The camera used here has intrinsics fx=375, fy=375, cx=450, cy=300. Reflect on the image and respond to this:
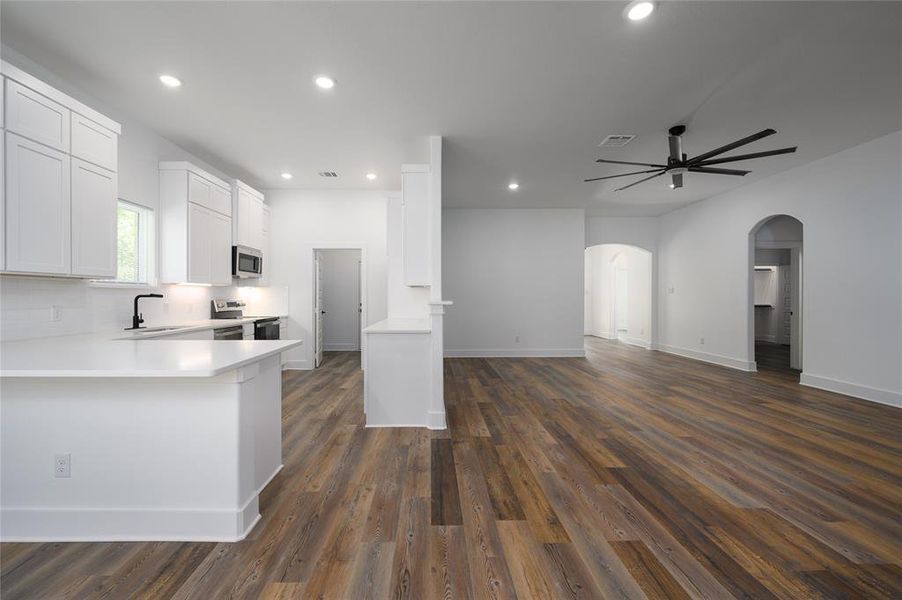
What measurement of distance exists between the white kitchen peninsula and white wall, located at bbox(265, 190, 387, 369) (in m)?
4.17

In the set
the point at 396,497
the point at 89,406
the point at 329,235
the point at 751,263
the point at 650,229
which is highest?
the point at 650,229

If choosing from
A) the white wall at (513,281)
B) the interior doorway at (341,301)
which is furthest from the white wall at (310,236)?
the interior doorway at (341,301)

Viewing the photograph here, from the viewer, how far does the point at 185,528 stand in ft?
6.05

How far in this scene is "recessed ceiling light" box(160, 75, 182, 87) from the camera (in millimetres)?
2912

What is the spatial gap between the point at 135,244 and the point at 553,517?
15.0ft

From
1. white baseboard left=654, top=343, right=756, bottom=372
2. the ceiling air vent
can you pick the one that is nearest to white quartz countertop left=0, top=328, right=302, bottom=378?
the ceiling air vent

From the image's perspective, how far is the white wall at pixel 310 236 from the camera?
19.7 ft

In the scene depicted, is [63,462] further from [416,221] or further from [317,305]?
[317,305]

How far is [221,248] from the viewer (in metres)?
4.70

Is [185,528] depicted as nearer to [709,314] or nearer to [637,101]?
[637,101]

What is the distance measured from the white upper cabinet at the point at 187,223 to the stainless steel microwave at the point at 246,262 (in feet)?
1.34

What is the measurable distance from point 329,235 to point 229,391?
457cm

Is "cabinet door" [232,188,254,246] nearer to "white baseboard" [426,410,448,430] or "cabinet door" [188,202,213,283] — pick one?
"cabinet door" [188,202,213,283]

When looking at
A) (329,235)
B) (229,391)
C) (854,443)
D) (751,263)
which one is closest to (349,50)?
(229,391)
